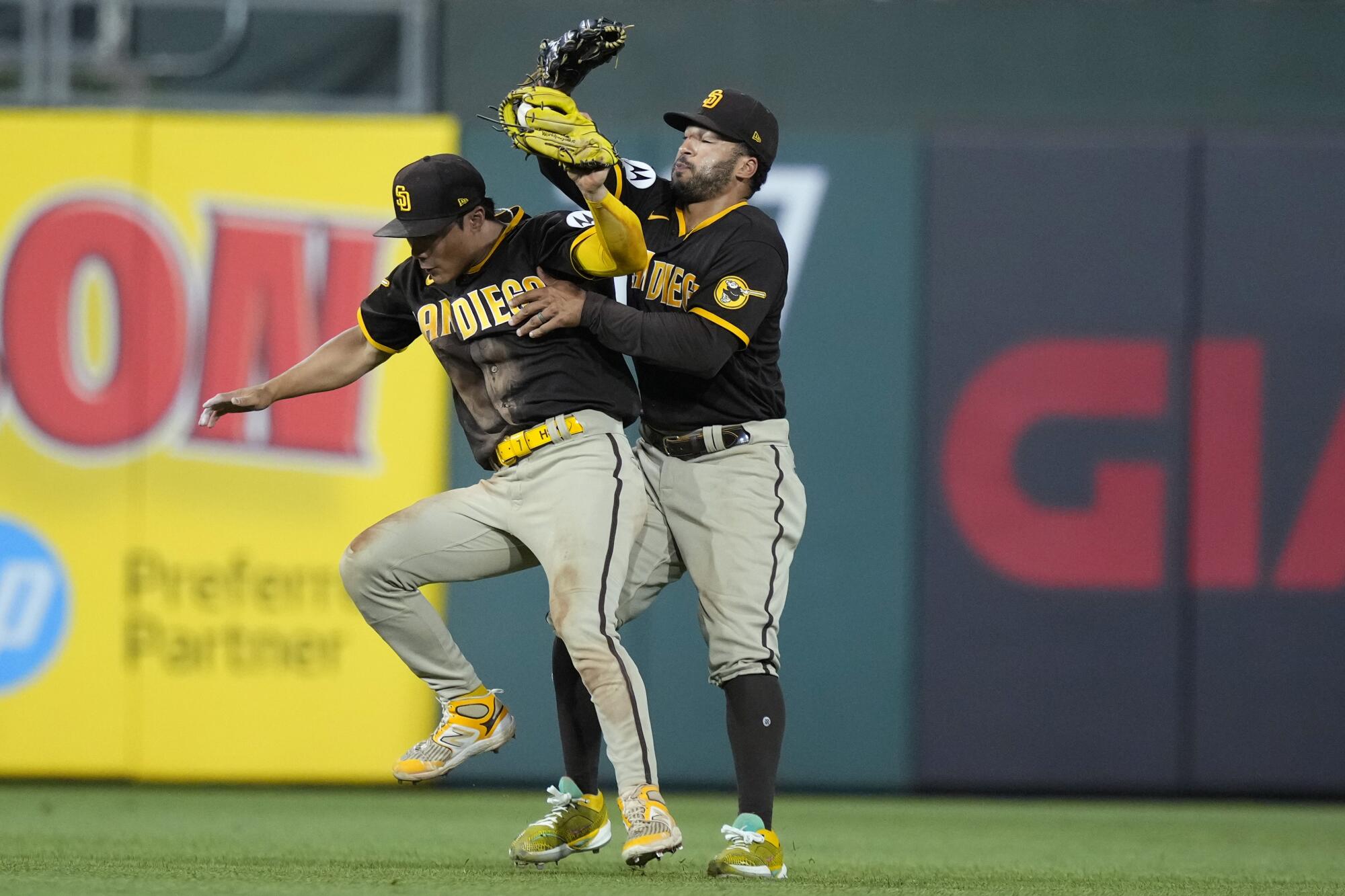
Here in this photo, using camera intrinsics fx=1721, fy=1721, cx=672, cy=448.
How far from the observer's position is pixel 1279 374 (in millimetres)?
6664

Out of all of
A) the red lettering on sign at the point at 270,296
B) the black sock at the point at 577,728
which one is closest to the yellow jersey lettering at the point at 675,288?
the black sock at the point at 577,728

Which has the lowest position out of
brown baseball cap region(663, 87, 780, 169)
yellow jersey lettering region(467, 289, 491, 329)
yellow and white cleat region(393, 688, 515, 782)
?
yellow and white cleat region(393, 688, 515, 782)

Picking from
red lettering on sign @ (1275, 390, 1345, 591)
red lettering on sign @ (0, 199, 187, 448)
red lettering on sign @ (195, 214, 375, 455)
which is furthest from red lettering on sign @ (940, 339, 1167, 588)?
red lettering on sign @ (0, 199, 187, 448)

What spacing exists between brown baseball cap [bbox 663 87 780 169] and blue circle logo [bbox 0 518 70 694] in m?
3.56

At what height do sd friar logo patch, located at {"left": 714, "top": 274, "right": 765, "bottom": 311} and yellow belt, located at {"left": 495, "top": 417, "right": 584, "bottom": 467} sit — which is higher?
sd friar logo patch, located at {"left": 714, "top": 274, "right": 765, "bottom": 311}

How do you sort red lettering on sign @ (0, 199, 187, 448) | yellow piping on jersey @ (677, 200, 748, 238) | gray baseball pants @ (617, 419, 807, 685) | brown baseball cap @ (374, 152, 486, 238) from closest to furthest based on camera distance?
brown baseball cap @ (374, 152, 486, 238)
gray baseball pants @ (617, 419, 807, 685)
yellow piping on jersey @ (677, 200, 748, 238)
red lettering on sign @ (0, 199, 187, 448)

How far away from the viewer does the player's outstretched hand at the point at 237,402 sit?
4.18m

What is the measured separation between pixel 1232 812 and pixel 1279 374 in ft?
5.53

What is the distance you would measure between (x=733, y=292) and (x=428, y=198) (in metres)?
0.74

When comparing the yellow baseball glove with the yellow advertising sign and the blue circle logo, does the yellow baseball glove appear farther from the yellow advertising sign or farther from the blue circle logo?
the blue circle logo

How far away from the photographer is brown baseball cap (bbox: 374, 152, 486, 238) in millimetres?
3918

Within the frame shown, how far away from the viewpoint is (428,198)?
3916mm

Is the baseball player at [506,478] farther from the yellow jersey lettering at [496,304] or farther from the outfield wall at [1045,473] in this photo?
the outfield wall at [1045,473]

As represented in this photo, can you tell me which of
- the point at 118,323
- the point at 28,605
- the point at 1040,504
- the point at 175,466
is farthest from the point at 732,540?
the point at 28,605
